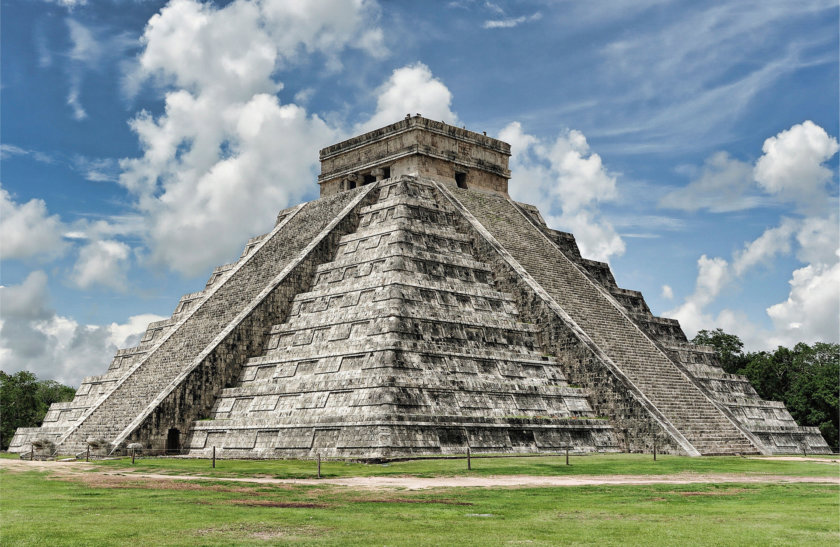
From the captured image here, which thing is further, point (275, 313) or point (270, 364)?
point (275, 313)

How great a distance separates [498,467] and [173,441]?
1055 centimetres

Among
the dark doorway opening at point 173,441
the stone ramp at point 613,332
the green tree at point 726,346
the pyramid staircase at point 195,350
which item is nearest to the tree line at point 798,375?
the green tree at point 726,346

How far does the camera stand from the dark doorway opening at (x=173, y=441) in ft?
83.3

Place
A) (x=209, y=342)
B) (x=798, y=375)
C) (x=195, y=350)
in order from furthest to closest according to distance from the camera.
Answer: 1. (x=798, y=375)
2. (x=195, y=350)
3. (x=209, y=342)

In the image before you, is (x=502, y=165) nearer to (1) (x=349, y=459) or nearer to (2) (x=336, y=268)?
(2) (x=336, y=268)

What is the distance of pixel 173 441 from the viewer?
1008 inches

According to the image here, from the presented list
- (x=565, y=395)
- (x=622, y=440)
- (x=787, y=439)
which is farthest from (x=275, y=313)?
(x=787, y=439)

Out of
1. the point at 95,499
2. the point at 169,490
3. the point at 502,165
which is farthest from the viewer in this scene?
the point at 502,165

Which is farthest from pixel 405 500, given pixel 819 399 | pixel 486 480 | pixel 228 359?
pixel 819 399

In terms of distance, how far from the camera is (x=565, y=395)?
86.3 ft

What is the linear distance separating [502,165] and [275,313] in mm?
14593

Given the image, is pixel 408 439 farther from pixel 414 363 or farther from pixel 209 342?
pixel 209 342

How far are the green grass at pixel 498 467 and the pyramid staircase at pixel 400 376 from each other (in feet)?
3.58

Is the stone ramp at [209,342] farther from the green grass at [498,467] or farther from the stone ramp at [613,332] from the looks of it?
the stone ramp at [613,332]
